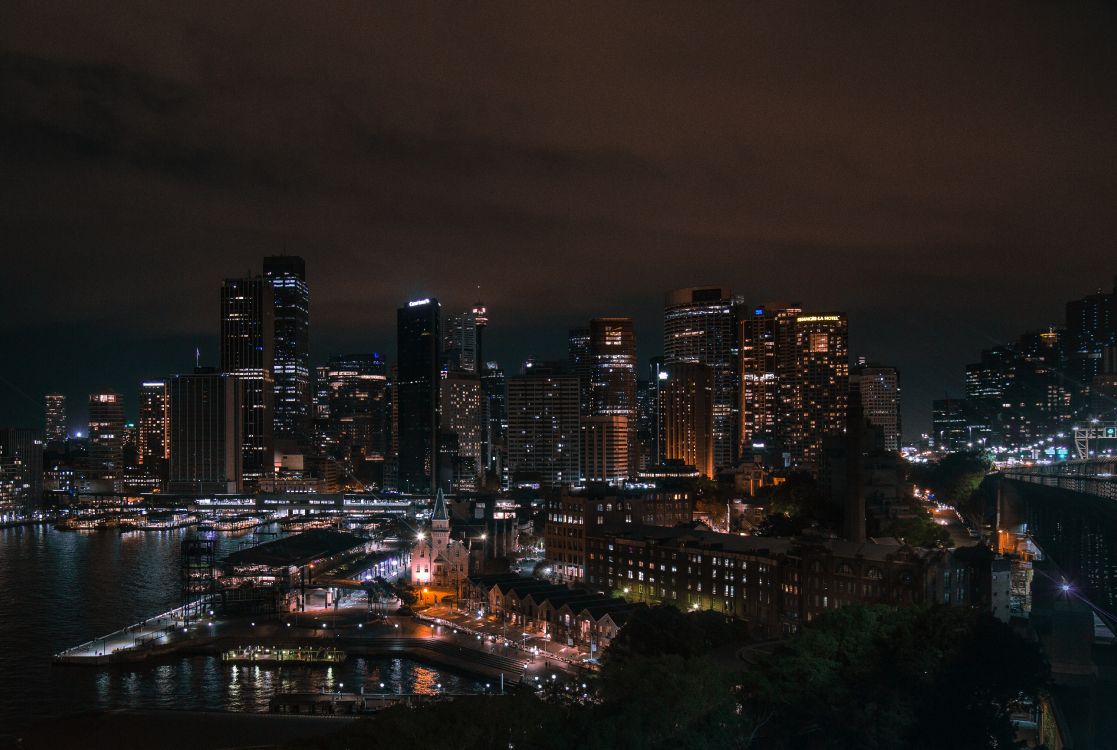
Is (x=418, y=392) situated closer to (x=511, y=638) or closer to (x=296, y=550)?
(x=296, y=550)

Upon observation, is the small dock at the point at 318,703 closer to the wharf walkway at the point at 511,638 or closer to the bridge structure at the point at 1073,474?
the wharf walkway at the point at 511,638

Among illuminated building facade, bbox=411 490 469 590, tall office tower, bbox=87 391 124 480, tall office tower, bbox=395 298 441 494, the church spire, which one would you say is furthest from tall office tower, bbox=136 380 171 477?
illuminated building facade, bbox=411 490 469 590

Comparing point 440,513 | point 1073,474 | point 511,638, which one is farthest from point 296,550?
point 1073,474

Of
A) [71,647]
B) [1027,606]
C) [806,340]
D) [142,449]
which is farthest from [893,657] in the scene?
[142,449]

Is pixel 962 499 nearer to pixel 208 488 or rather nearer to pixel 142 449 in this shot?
pixel 208 488

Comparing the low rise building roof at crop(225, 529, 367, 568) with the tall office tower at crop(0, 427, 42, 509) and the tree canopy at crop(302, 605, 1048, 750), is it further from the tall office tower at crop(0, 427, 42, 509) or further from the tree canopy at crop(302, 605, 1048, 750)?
the tall office tower at crop(0, 427, 42, 509)

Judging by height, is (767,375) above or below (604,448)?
above
